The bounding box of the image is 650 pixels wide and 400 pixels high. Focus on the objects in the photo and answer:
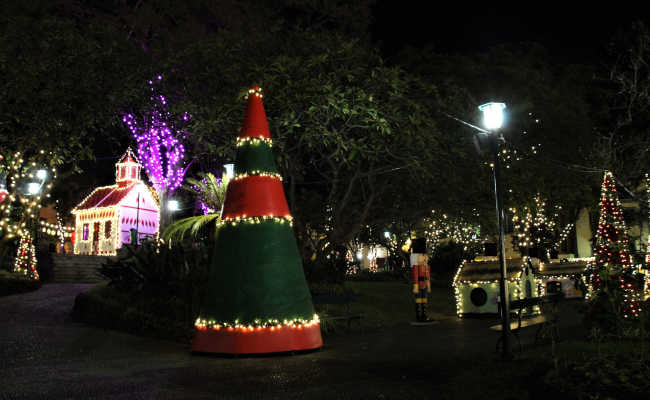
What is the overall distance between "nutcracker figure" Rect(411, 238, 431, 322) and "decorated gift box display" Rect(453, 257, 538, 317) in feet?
8.12

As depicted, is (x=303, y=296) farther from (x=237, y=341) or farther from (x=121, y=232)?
(x=121, y=232)

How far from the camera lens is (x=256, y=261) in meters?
9.65

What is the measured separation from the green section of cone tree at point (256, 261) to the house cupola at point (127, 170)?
29183 mm

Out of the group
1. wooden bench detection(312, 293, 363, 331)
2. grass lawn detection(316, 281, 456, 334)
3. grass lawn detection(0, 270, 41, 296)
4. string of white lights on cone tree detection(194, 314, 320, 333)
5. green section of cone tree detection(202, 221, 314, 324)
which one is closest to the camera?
string of white lights on cone tree detection(194, 314, 320, 333)

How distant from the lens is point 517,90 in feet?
91.8

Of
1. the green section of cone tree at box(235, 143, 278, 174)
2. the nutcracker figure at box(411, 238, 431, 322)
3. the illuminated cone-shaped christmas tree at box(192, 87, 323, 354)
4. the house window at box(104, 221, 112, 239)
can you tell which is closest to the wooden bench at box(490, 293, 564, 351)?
the illuminated cone-shaped christmas tree at box(192, 87, 323, 354)

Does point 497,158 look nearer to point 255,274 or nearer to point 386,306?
point 255,274

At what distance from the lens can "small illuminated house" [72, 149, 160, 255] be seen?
3631cm

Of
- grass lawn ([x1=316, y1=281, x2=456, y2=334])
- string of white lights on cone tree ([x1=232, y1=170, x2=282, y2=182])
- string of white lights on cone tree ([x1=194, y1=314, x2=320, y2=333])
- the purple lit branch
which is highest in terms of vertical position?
the purple lit branch

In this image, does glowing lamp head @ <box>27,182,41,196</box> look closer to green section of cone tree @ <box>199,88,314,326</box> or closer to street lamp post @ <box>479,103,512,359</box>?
green section of cone tree @ <box>199,88,314,326</box>

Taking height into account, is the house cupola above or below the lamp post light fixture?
above

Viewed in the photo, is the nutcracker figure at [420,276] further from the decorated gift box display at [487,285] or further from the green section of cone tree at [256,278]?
the green section of cone tree at [256,278]

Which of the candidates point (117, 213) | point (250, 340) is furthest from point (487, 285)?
point (117, 213)

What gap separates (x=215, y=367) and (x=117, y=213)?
98.4ft
